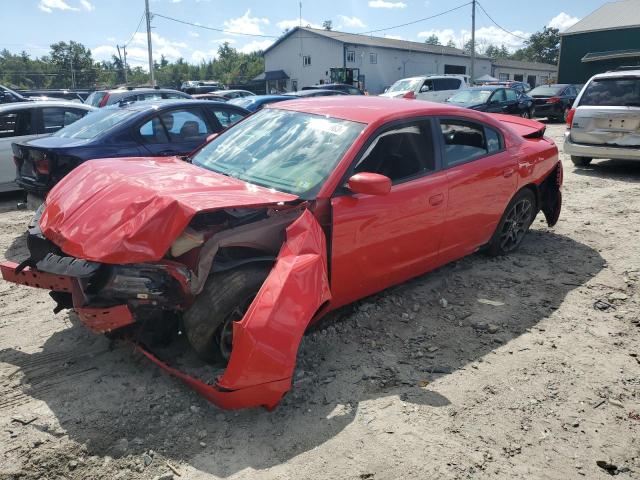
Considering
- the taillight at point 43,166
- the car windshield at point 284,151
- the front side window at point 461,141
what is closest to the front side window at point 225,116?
the taillight at point 43,166

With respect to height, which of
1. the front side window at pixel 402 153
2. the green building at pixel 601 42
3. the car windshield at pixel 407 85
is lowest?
the front side window at pixel 402 153

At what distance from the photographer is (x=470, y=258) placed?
211 inches

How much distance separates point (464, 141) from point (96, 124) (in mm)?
4662

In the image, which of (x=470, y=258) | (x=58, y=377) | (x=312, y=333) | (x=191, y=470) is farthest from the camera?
(x=470, y=258)

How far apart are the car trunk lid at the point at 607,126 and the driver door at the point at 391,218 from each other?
599cm

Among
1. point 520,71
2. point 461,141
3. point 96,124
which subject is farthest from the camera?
point 520,71

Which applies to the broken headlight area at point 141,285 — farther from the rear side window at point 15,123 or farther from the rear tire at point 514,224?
the rear side window at point 15,123

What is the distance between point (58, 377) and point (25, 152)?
3.92 metres

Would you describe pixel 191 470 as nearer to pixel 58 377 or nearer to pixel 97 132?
pixel 58 377

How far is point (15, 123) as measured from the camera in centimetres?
804

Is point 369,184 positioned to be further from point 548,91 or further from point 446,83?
point 548,91

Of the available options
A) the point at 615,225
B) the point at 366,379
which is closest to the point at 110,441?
the point at 366,379

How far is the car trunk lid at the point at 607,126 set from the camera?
8.44 m

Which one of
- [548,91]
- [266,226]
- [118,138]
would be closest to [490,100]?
[548,91]
